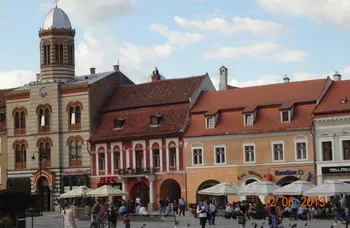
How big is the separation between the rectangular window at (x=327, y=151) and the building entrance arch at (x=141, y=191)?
16421 millimetres

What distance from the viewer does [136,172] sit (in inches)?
2790

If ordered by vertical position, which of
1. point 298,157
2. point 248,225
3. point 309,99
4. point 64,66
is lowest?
point 248,225

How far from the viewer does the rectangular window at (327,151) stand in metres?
61.2

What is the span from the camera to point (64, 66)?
79125mm

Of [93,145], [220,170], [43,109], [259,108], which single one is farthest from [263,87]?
[43,109]

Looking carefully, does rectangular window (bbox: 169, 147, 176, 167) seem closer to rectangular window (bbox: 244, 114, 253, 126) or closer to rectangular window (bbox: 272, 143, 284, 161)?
rectangular window (bbox: 244, 114, 253, 126)

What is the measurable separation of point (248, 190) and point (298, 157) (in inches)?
397

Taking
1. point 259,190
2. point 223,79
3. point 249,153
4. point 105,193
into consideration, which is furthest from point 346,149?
point 223,79

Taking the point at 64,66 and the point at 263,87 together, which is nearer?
the point at 263,87

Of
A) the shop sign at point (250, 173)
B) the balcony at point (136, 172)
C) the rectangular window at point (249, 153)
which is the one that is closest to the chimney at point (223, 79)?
the balcony at point (136, 172)

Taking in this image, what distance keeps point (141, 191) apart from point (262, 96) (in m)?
13.2

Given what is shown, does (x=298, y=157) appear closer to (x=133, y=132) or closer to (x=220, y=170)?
(x=220, y=170)

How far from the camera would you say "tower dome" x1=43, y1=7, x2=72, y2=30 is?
3110 inches

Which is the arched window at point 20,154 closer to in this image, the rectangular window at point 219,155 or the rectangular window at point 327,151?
the rectangular window at point 219,155
